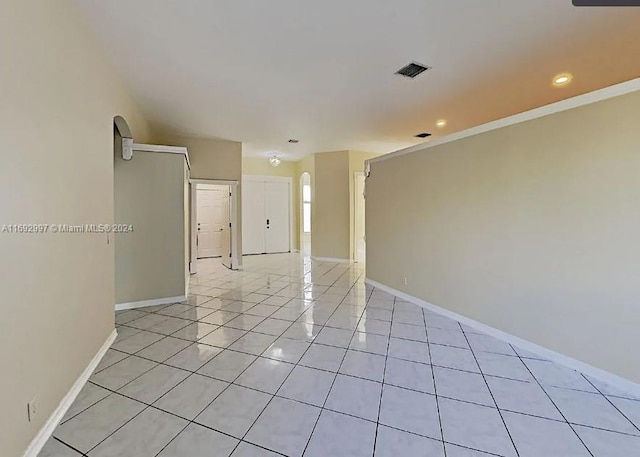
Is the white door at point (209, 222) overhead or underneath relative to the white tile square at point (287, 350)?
overhead

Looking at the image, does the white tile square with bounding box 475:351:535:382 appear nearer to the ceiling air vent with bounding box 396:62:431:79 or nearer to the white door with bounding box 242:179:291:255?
the ceiling air vent with bounding box 396:62:431:79

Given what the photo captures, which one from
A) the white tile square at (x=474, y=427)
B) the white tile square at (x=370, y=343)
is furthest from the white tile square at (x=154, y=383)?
the white tile square at (x=474, y=427)

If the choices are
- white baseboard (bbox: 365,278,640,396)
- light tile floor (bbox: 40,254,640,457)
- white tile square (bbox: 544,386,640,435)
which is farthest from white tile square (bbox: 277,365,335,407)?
white baseboard (bbox: 365,278,640,396)

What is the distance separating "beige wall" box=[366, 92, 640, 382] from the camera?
2.26 m

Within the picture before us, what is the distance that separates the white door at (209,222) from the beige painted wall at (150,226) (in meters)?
4.49

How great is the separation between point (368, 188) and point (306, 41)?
302 centimetres

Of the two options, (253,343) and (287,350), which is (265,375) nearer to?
(287,350)

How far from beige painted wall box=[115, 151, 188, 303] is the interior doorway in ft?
17.0

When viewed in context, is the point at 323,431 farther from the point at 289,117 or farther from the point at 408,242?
the point at 289,117

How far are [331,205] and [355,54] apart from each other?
5027 mm

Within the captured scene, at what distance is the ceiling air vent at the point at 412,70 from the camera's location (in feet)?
10.8

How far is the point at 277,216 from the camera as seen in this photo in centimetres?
945

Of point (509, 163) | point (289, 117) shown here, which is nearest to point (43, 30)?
point (289, 117)

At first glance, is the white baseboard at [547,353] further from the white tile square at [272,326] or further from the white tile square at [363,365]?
the white tile square at [272,326]
